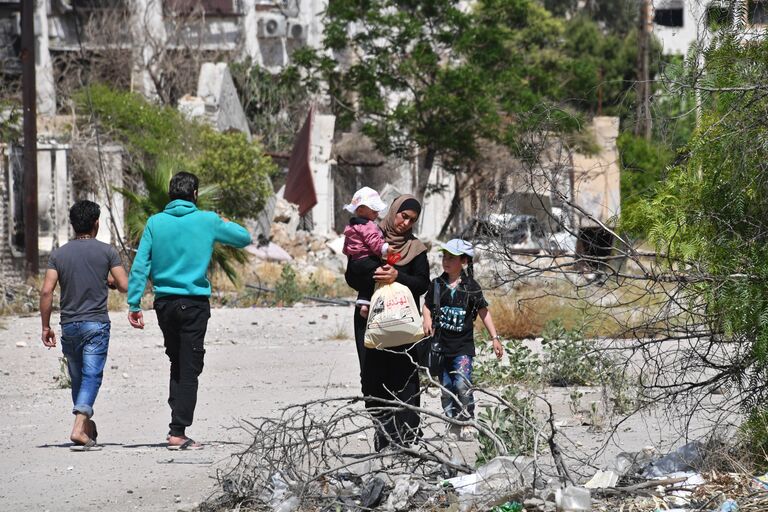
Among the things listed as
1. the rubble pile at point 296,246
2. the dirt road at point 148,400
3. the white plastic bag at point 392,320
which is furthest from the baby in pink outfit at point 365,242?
the rubble pile at point 296,246

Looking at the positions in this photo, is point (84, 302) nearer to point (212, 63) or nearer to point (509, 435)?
point (509, 435)

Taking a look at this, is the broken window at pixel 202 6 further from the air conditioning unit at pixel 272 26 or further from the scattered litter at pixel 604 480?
the scattered litter at pixel 604 480

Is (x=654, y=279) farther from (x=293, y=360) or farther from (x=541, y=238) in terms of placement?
(x=293, y=360)

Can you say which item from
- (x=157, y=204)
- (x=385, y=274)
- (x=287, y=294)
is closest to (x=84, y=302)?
(x=385, y=274)

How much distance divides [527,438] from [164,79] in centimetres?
3128

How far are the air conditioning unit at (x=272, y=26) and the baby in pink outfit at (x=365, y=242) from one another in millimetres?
31288

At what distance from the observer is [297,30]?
3812cm

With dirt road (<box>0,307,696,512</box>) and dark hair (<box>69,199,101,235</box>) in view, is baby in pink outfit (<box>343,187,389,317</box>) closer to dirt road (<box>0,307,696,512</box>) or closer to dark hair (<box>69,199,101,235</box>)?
dirt road (<box>0,307,696,512</box>)

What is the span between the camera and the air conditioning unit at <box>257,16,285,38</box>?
125 feet

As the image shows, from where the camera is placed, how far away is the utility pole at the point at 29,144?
19.9m

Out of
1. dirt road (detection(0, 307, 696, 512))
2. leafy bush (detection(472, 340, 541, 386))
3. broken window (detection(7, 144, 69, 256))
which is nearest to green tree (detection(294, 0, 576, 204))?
broken window (detection(7, 144, 69, 256))

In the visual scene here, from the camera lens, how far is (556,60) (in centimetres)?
4250

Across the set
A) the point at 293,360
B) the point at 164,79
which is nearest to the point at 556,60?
the point at 164,79

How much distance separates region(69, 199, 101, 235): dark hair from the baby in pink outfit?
1.85 m
